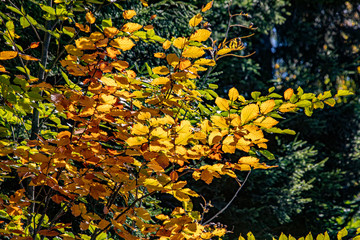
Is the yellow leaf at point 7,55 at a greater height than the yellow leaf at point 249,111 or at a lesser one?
lesser

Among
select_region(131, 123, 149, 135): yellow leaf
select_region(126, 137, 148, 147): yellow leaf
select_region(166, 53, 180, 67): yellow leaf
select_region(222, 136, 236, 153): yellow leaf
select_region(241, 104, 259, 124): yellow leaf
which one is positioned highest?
select_region(166, 53, 180, 67): yellow leaf

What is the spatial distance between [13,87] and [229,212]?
4922 mm

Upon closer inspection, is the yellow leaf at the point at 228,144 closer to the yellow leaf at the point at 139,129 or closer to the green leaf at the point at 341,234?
the yellow leaf at the point at 139,129

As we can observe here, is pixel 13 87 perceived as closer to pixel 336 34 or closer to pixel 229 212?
pixel 229 212

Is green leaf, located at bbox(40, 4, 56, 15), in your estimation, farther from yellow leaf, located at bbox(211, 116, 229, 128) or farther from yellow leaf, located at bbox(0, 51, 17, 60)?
yellow leaf, located at bbox(211, 116, 229, 128)

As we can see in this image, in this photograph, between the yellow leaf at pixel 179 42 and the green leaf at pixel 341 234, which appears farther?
the green leaf at pixel 341 234

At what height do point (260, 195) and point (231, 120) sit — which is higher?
point (231, 120)

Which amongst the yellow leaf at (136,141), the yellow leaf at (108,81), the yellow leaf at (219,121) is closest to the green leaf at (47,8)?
the yellow leaf at (108,81)

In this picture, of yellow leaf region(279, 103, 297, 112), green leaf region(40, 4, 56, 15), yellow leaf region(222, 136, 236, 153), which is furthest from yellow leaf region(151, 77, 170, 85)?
green leaf region(40, 4, 56, 15)

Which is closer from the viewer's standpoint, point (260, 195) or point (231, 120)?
point (231, 120)

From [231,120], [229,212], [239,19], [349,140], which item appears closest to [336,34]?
[349,140]

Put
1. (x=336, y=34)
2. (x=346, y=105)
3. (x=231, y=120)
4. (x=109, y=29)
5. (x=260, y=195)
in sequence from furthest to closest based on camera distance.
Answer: (x=336, y=34), (x=346, y=105), (x=260, y=195), (x=109, y=29), (x=231, y=120)

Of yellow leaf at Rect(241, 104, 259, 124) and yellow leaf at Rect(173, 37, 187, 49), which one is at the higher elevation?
yellow leaf at Rect(173, 37, 187, 49)

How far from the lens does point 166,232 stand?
4.12 ft
